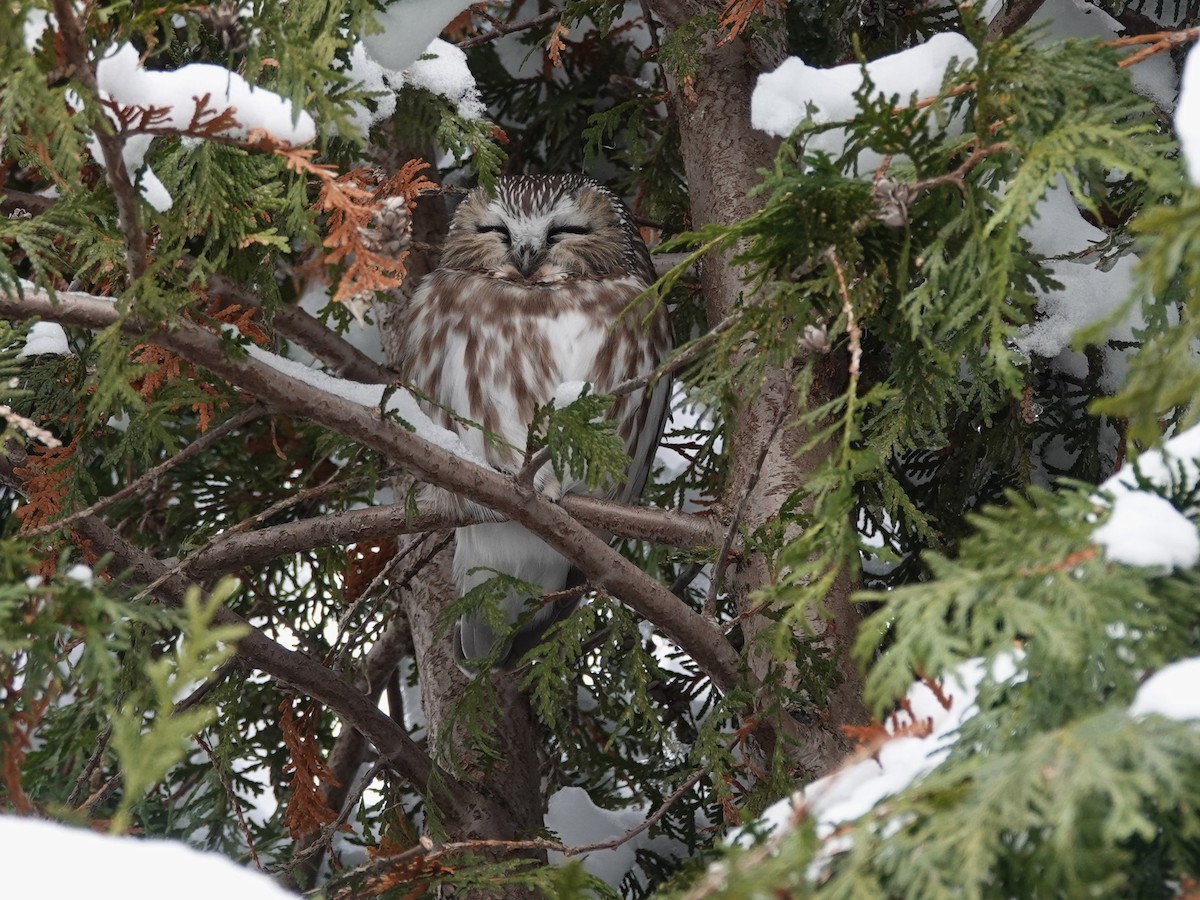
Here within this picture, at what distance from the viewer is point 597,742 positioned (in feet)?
12.0

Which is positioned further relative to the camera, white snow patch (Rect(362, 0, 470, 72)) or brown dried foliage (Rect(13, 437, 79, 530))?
white snow patch (Rect(362, 0, 470, 72))

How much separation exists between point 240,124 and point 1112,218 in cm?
174

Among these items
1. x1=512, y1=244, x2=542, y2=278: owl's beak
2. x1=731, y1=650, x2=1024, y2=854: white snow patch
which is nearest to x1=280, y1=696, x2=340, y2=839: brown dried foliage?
x1=512, y1=244, x2=542, y2=278: owl's beak

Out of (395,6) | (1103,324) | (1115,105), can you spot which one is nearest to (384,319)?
(395,6)

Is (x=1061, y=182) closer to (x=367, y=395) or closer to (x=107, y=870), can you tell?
(x=367, y=395)

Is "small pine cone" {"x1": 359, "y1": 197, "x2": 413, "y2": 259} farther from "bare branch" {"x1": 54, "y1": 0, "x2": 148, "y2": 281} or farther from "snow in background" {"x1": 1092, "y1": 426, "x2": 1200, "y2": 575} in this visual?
"snow in background" {"x1": 1092, "y1": 426, "x2": 1200, "y2": 575}

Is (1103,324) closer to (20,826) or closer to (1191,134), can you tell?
(1191,134)

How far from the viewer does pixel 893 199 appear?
62.4 inches

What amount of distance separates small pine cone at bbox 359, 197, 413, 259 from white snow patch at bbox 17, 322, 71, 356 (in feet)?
3.11

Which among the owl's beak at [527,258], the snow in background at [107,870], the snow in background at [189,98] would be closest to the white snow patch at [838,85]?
the snow in background at [189,98]

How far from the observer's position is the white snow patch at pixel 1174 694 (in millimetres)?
1075

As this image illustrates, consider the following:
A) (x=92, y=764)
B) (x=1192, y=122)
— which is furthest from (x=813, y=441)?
(x=92, y=764)

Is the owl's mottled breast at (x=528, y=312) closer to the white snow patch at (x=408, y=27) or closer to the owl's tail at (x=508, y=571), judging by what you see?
the owl's tail at (x=508, y=571)

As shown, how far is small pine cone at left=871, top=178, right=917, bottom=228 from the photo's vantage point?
1.58 m
